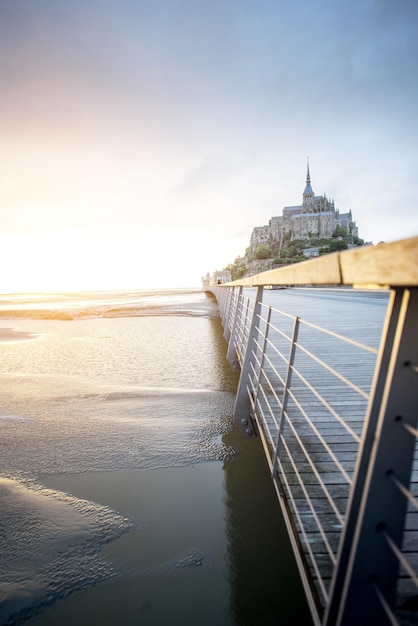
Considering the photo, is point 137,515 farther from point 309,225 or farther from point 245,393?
point 309,225

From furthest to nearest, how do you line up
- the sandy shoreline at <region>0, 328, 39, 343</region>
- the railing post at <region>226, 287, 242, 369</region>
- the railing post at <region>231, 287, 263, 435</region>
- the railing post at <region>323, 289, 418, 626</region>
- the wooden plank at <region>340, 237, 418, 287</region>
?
the sandy shoreline at <region>0, 328, 39, 343</region> → the railing post at <region>226, 287, 242, 369</region> → the railing post at <region>231, 287, 263, 435</region> → the railing post at <region>323, 289, 418, 626</region> → the wooden plank at <region>340, 237, 418, 287</region>

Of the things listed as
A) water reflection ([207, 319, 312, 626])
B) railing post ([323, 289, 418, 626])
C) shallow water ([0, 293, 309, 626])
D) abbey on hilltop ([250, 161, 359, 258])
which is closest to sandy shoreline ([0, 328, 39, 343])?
shallow water ([0, 293, 309, 626])

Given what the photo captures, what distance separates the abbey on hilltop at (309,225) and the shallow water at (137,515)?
113 meters

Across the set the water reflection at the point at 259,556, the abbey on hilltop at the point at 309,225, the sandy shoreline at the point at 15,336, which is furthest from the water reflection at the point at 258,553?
the abbey on hilltop at the point at 309,225

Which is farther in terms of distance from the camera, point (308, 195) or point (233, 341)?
point (308, 195)

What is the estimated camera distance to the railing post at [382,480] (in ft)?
3.62

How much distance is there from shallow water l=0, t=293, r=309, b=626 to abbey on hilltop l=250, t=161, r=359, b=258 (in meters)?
113

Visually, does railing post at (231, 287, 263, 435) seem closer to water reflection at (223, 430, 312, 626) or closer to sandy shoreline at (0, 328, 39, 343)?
water reflection at (223, 430, 312, 626)

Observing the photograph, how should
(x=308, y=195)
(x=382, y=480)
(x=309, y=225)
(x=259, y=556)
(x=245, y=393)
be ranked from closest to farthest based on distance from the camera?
1. (x=382, y=480)
2. (x=259, y=556)
3. (x=245, y=393)
4. (x=309, y=225)
5. (x=308, y=195)

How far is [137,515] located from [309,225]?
396 ft

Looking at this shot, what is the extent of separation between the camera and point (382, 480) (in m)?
1.18

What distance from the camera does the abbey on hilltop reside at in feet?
373

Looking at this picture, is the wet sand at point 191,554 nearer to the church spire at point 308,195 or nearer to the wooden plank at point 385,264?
the wooden plank at point 385,264

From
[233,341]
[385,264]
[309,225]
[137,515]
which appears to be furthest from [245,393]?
[309,225]
